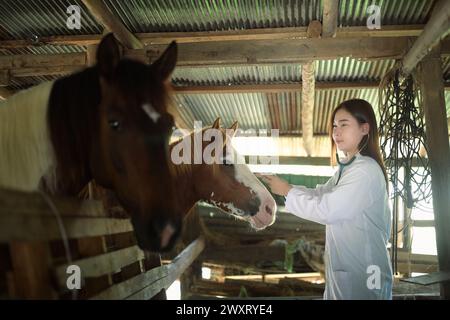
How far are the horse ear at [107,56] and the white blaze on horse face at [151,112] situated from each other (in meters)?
0.29

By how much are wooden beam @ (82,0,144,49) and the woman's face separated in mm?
2565

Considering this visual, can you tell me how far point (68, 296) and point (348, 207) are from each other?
5.49ft

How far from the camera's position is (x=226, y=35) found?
4.25m

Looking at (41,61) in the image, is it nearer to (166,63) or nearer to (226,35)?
(226,35)

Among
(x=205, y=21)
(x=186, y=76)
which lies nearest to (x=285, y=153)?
(x=186, y=76)

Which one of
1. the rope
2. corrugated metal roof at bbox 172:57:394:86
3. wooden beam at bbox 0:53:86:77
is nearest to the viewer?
the rope

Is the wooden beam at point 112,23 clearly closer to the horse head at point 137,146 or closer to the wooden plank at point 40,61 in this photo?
the wooden plank at point 40,61

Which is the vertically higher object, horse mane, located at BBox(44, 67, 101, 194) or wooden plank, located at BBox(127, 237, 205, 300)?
horse mane, located at BBox(44, 67, 101, 194)

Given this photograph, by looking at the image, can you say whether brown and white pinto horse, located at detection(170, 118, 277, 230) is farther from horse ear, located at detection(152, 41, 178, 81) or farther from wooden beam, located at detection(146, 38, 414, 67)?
horse ear, located at detection(152, 41, 178, 81)

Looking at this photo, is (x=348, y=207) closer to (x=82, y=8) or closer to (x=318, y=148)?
(x=82, y=8)

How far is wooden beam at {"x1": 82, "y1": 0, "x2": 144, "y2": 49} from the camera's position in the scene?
11.4 ft

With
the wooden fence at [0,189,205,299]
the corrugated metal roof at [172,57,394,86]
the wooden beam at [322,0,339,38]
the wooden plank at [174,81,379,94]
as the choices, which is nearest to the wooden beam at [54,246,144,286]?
the wooden fence at [0,189,205,299]

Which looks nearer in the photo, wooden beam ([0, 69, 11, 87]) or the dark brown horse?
the dark brown horse

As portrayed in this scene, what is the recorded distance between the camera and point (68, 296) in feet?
4.87
